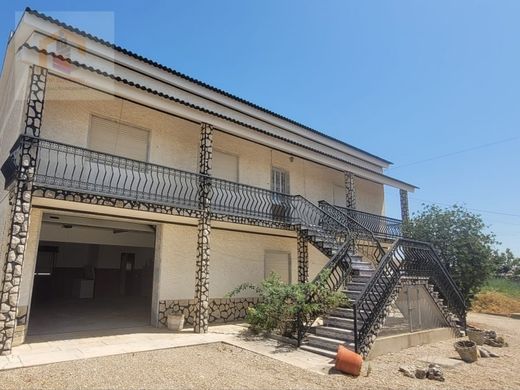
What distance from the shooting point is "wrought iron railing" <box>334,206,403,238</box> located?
15.6 m

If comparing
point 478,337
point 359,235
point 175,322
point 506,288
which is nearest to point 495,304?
point 506,288

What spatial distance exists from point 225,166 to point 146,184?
10.3ft

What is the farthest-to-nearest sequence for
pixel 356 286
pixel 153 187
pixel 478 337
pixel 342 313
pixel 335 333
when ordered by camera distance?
pixel 153 187 → pixel 356 286 → pixel 478 337 → pixel 342 313 → pixel 335 333

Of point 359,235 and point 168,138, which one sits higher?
point 168,138

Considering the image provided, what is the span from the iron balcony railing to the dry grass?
12841 millimetres

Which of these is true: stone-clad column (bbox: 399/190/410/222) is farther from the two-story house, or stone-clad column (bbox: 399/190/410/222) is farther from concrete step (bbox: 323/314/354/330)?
concrete step (bbox: 323/314/354/330)

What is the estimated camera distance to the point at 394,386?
5660 millimetres

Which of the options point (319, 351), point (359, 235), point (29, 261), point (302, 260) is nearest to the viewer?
point (319, 351)

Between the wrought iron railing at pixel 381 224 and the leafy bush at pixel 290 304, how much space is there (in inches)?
287

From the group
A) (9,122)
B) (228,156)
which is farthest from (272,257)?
(9,122)

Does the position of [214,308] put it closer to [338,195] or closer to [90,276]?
[338,195]

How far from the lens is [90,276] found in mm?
17750

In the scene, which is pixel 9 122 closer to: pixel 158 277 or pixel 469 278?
pixel 158 277

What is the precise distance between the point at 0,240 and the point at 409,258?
10539 millimetres
